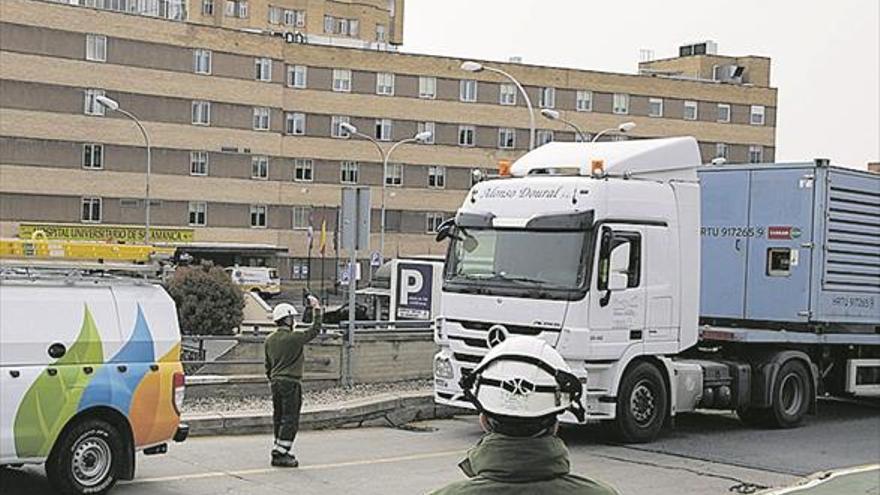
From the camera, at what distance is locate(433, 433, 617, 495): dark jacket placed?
326 cm

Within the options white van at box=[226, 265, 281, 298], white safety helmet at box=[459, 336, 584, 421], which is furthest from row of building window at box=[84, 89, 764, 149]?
white safety helmet at box=[459, 336, 584, 421]

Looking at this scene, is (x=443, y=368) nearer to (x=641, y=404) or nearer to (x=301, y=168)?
(x=641, y=404)

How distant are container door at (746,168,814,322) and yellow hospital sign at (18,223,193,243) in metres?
54.1

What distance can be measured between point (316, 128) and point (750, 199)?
62773mm

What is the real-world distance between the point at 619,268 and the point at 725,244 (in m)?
3.81

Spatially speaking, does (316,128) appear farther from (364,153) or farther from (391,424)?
(391,424)

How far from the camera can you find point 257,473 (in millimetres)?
12125

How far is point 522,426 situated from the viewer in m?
3.34

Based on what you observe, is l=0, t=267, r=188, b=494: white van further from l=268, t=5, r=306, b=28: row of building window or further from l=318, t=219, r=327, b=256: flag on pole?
l=268, t=5, r=306, b=28: row of building window

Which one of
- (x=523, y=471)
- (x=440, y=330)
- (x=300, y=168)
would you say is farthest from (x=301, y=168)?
(x=523, y=471)

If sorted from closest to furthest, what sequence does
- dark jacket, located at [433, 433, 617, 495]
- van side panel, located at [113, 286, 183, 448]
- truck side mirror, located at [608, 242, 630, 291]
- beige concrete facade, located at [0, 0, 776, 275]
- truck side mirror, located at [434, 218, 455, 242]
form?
dark jacket, located at [433, 433, 617, 495], van side panel, located at [113, 286, 183, 448], truck side mirror, located at [608, 242, 630, 291], truck side mirror, located at [434, 218, 455, 242], beige concrete facade, located at [0, 0, 776, 275]

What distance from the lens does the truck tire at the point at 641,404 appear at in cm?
1488

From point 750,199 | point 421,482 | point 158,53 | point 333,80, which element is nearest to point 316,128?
point 333,80

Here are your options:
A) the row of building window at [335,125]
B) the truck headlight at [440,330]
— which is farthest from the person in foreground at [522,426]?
the row of building window at [335,125]
